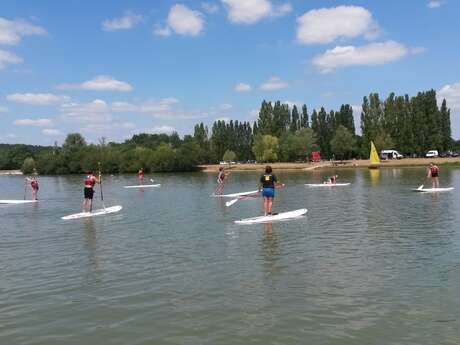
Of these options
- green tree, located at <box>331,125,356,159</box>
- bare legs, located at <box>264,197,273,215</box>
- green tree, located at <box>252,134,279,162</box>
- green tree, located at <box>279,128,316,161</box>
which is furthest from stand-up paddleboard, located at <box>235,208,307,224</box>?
green tree, located at <box>252,134,279,162</box>

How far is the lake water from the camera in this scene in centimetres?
815

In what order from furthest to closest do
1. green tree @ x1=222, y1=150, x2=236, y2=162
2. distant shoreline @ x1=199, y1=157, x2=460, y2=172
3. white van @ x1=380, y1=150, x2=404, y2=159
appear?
green tree @ x1=222, y1=150, x2=236, y2=162 → white van @ x1=380, y1=150, x2=404, y2=159 → distant shoreline @ x1=199, y1=157, x2=460, y2=172

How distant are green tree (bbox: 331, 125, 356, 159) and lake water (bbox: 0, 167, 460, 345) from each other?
94826mm

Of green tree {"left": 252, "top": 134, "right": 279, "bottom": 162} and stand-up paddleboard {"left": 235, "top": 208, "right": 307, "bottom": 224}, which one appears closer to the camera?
stand-up paddleboard {"left": 235, "top": 208, "right": 307, "bottom": 224}

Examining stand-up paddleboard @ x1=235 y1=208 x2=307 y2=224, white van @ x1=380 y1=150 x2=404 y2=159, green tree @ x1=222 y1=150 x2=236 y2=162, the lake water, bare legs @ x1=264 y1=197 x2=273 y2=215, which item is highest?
green tree @ x1=222 y1=150 x2=236 y2=162

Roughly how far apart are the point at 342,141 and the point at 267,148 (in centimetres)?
1880

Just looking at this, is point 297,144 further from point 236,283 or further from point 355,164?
point 236,283

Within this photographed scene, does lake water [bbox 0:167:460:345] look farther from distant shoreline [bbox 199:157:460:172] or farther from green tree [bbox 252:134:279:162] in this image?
green tree [bbox 252:134:279:162]

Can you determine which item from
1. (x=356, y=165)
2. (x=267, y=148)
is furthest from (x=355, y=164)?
(x=267, y=148)

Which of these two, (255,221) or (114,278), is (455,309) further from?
(255,221)

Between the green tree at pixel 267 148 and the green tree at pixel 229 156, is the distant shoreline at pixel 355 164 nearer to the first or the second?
the green tree at pixel 267 148

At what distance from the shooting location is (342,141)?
114m

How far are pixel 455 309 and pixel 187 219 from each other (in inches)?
605

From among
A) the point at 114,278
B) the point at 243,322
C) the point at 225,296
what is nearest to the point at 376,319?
the point at 243,322
